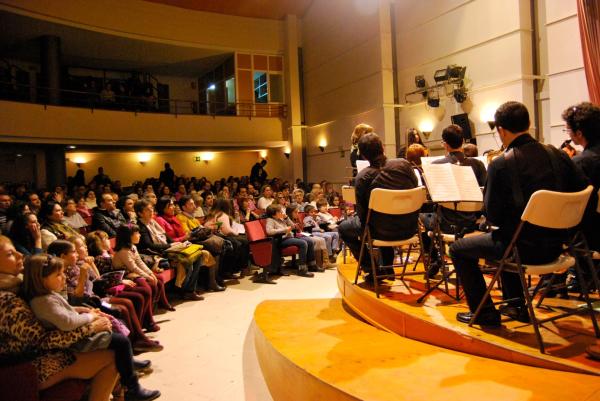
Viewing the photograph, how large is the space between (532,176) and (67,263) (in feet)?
9.94

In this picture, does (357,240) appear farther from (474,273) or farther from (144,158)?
(144,158)

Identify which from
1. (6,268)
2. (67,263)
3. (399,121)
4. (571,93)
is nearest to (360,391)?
(6,268)

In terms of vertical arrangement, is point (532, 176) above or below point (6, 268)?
above

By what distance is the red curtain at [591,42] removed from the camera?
18.7 ft

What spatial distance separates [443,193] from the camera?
288 centimetres

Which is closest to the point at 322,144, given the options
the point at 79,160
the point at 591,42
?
the point at 79,160

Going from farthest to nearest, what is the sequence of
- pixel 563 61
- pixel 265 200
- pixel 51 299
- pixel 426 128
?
pixel 426 128 → pixel 265 200 → pixel 563 61 → pixel 51 299

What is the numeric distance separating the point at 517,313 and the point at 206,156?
46.2ft

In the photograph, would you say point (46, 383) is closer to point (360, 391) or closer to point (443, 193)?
point (360, 391)

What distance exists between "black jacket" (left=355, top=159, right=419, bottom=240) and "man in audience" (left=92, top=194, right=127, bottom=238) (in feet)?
10.5

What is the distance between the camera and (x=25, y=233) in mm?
3902

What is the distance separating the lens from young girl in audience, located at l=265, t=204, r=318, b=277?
6.29 meters

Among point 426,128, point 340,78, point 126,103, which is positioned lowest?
point 426,128

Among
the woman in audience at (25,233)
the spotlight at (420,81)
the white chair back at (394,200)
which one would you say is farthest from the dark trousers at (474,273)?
the spotlight at (420,81)
